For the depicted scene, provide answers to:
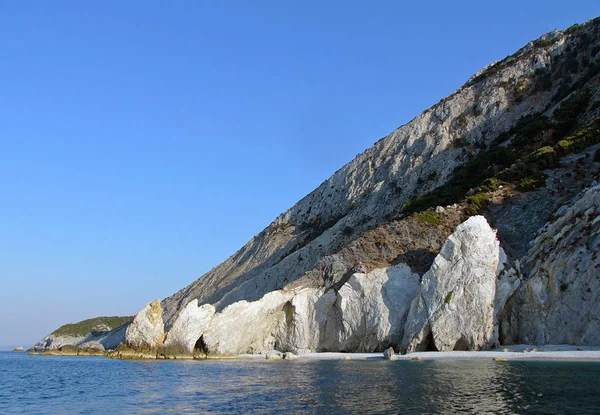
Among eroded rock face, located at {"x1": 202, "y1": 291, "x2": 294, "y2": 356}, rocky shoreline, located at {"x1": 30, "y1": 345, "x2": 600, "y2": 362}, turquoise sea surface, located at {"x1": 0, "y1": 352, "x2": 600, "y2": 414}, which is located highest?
eroded rock face, located at {"x1": 202, "y1": 291, "x2": 294, "y2": 356}

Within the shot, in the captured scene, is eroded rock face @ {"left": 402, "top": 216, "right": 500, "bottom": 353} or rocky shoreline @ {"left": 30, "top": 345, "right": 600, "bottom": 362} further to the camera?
eroded rock face @ {"left": 402, "top": 216, "right": 500, "bottom": 353}

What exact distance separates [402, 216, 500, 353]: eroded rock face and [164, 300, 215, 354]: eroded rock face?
17488mm

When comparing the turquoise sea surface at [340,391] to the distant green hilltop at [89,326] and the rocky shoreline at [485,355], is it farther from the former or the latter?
the distant green hilltop at [89,326]

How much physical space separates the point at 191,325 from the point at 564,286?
28.2 m

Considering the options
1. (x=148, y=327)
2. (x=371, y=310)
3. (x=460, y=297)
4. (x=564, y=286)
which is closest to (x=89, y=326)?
(x=148, y=327)

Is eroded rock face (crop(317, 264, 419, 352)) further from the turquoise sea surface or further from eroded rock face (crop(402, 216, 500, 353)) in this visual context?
the turquoise sea surface

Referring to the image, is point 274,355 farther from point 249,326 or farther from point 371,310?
point 371,310

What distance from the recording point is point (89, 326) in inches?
4877

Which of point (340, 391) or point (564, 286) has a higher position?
point (564, 286)

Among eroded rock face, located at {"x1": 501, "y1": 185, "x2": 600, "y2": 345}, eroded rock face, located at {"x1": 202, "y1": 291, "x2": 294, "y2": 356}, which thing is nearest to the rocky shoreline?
eroded rock face, located at {"x1": 202, "y1": 291, "x2": 294, "y2": 356}

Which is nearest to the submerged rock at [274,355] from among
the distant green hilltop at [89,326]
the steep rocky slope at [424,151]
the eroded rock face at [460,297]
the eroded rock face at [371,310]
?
the eroded rock face at [371,310]

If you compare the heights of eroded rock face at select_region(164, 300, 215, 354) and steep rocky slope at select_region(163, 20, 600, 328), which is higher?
steep rocky slope at select_region(163, 20, 600, 328)

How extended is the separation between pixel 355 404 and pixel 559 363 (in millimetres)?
13122

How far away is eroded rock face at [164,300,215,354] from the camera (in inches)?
1713
